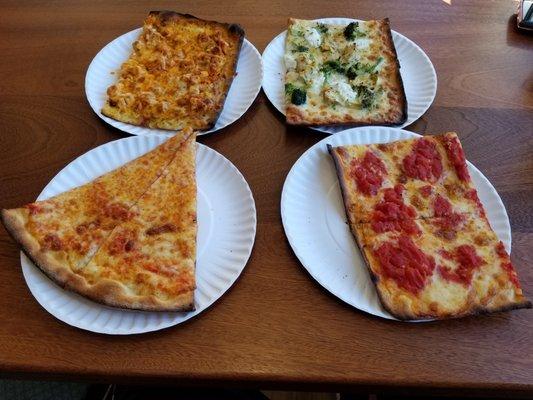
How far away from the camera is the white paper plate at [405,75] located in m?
2.39

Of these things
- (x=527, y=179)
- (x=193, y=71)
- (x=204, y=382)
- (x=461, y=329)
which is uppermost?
(x=193, y=71)

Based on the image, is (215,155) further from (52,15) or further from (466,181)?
(52,15)

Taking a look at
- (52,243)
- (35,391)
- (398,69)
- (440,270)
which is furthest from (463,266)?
(35,391)

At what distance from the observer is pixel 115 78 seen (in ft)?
8.11

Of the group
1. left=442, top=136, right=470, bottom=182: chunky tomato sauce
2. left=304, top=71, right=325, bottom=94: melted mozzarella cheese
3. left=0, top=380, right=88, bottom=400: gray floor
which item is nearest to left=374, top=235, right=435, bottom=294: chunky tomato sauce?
left=442, top=136, right=470, bottom=182: chunky tomato sauce

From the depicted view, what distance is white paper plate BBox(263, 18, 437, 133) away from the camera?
239cm

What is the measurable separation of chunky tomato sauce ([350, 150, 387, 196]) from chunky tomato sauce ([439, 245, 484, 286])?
0.45 meters

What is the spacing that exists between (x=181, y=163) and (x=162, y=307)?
709 mm

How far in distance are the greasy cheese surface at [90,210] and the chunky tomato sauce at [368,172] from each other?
85cm

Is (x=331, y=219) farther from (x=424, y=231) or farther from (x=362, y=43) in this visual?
(x=362, y=43)

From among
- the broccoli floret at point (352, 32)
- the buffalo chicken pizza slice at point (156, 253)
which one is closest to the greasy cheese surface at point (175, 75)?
the buffalo chicken pizza slice at point (156, 253)

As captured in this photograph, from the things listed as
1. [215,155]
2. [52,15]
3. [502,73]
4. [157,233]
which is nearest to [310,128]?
[215,155]

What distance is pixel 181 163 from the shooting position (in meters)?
2.08

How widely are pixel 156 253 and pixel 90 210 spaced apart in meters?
0.37
